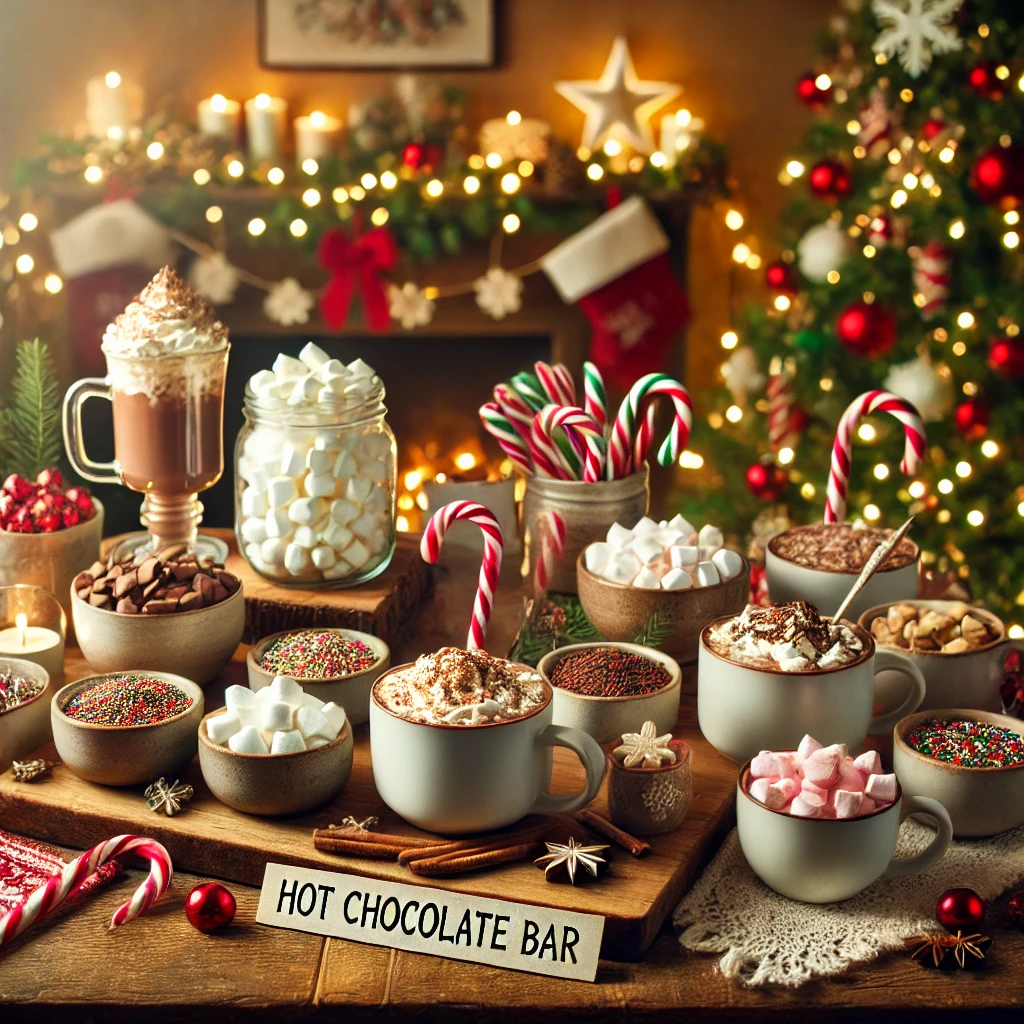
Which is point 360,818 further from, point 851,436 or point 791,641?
point 851,436

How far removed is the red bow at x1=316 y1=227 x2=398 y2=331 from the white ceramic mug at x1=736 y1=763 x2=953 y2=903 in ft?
9.92

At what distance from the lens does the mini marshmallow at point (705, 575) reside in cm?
163

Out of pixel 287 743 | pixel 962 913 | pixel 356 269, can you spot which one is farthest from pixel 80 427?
pixel 356 269

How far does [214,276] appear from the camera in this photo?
4.09 m

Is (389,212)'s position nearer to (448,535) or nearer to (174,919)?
(448,535)

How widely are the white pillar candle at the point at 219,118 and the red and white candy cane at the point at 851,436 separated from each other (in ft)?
9.33

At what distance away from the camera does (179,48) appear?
415 centimetres

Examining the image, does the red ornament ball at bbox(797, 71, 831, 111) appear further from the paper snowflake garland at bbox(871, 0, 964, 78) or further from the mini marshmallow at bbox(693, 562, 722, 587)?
the mini marshmallow at bbox(693, 562, 722, 587)

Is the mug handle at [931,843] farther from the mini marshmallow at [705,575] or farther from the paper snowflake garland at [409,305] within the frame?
the paper snowflake garland at [409,305]

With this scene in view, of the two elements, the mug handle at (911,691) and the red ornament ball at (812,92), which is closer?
the mug handle at (911,691)

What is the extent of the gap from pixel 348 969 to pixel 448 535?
0.96 meters

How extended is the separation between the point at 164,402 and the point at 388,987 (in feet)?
3.08

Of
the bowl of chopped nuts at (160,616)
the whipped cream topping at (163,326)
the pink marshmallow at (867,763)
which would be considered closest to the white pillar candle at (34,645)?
the bowl of chopped nuts at (160,616)

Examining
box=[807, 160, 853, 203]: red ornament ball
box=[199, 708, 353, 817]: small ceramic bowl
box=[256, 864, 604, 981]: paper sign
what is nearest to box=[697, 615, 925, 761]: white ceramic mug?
box=[256, 864, 604, 981]: paper sign
